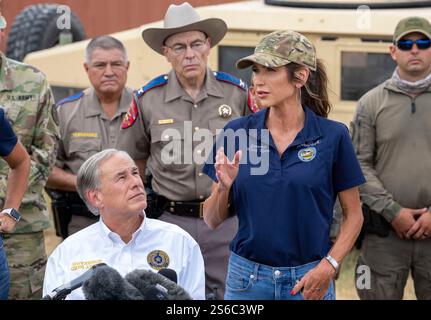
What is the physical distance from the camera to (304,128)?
4.77 metres

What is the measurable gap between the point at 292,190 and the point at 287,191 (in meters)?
0.02

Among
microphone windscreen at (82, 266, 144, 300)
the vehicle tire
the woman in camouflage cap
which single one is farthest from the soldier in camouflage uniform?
the vehicle tire

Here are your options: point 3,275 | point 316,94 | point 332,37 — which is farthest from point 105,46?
point 316,94

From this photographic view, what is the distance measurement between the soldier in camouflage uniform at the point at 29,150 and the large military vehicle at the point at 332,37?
2210 mm

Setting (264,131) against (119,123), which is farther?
(119,123)

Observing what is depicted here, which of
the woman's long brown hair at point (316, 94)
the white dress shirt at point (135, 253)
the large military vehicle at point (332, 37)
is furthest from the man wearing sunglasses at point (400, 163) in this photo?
the white dress shirt at point (135, 253)

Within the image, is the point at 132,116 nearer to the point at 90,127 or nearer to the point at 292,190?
the point at 90,127

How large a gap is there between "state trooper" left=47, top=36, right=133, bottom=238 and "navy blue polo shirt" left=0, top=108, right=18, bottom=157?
1.59m

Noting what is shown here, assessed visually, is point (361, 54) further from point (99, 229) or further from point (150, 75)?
point (99, 229)

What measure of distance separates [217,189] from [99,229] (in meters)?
0.53

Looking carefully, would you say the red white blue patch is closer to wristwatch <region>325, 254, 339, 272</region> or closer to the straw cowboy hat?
Result: the straw cowboy hat

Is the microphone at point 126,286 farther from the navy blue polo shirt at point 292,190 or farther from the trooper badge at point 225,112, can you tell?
the trooper badge at point 225,112

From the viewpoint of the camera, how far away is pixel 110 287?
3371 mm
